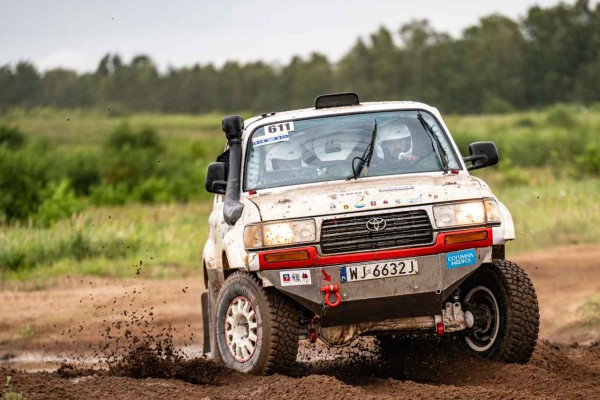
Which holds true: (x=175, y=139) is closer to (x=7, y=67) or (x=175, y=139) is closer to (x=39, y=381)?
(x=7, y=67)

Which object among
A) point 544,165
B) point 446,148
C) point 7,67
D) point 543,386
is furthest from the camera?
point 544,165

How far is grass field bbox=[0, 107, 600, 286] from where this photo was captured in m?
24.2

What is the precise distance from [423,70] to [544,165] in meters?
45.3

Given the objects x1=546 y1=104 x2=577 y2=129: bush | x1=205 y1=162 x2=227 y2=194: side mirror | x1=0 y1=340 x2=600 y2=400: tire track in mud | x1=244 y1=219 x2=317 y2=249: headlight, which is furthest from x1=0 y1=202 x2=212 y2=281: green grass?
x1=546 y1=104 x2=577 y2=129: bush

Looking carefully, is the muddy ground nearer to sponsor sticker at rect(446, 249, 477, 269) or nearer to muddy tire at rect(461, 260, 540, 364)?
muddy tire at rect(461, 260, 540, 364)

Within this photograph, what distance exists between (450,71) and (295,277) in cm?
9282

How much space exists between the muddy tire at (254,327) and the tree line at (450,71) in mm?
65882

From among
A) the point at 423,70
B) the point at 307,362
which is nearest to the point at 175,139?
the point at 423,70

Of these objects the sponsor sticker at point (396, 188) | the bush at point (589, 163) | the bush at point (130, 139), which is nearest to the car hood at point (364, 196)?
the sponsor sticker at point (396, 188)

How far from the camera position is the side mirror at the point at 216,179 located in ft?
34.6

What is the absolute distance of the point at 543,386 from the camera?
354 inches

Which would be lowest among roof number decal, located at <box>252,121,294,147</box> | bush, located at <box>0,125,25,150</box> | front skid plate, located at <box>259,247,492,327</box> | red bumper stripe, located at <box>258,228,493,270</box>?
front skid plate, located at <box>259,247,492,327</box>

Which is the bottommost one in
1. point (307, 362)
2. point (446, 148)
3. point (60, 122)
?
point (307, 362)

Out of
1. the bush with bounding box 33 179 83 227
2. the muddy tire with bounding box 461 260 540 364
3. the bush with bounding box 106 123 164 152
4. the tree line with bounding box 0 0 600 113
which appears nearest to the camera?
the muddy tire with bounding box 461 260 540 364
